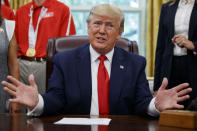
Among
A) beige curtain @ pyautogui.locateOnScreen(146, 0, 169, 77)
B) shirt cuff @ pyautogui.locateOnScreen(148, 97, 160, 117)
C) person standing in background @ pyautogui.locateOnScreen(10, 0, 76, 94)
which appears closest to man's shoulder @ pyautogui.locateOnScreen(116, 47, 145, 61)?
shirt cuff @ pyautogui.locateOnScreen(148, 97, 160, 117)

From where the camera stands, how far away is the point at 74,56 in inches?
94.6

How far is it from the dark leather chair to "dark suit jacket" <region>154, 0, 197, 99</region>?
72cm

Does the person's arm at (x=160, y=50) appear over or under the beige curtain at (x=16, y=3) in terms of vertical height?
under

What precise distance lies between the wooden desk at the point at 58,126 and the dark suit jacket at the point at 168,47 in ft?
4.39

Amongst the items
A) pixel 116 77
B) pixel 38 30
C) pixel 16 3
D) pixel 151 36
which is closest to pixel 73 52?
pixel 116 77

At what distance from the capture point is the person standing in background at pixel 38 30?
361cm

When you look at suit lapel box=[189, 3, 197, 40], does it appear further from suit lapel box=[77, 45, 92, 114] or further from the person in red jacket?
the person in red jacket

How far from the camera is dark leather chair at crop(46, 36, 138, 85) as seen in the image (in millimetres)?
2459

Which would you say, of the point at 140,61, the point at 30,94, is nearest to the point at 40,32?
the point at 140,61

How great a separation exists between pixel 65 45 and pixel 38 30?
4.06ft

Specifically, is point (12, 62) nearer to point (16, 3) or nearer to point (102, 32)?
point (102, 32)

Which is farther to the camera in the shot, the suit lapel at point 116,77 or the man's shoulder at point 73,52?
the man's shoulder at point 73,52

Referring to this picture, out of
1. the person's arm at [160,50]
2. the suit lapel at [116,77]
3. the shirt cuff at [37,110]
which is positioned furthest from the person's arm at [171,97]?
the person's arm at [160,50]

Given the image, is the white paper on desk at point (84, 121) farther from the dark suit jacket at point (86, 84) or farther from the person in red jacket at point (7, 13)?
the person in red jacket at point (7, 13)
